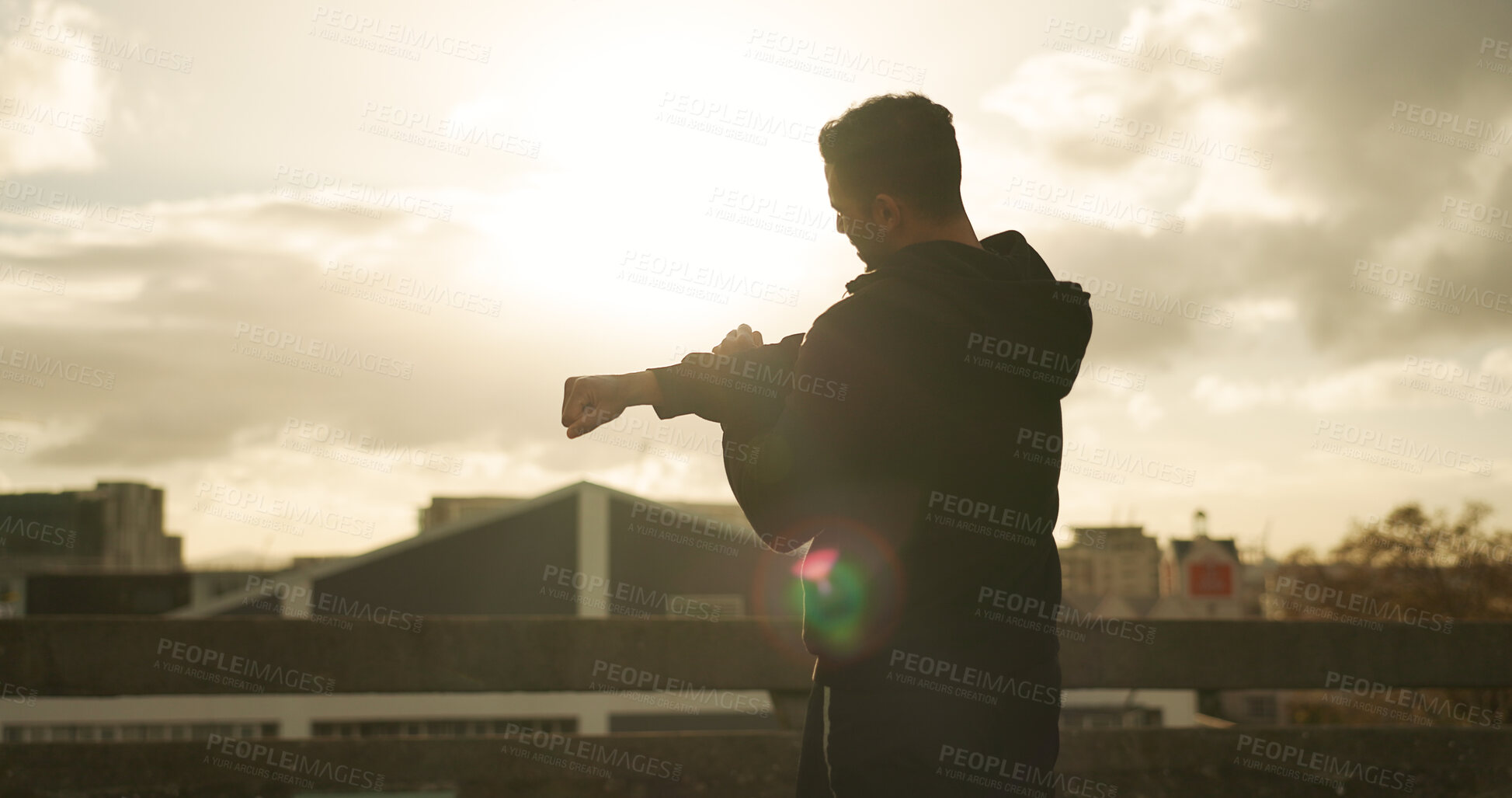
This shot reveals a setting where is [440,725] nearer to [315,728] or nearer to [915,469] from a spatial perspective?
[315,728]

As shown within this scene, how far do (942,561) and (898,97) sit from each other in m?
0.82

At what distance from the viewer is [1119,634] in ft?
14.0

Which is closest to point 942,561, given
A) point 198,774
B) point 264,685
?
point 264,685

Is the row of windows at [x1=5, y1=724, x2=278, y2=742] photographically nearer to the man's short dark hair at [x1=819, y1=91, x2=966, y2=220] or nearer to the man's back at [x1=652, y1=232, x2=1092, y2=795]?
the man's back at [x1=652, y1=232, x2=1092, y2=795]

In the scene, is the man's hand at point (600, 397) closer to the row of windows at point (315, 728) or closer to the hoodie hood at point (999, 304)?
the hoodie hood at point (999, 304)

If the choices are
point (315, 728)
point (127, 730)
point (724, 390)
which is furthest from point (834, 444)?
point (127, 730)

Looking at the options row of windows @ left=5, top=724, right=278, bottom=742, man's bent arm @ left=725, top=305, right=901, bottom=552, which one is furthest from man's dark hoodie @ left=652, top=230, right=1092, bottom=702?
row of windows @ left=5, top=724, right=278, bottom=742

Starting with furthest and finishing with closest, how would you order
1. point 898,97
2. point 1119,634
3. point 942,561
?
point 1119,634 → point 898,97 → point 942,561

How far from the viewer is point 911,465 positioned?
164cm

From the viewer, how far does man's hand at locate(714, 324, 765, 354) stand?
73.9 inches

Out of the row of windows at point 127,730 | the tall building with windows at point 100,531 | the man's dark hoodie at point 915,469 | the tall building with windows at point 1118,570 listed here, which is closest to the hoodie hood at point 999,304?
the man's dark hoodie at point 915,469

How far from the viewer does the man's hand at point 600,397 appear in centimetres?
171

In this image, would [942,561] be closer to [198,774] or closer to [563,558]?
[198,774]

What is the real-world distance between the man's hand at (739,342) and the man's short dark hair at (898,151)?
33cm
